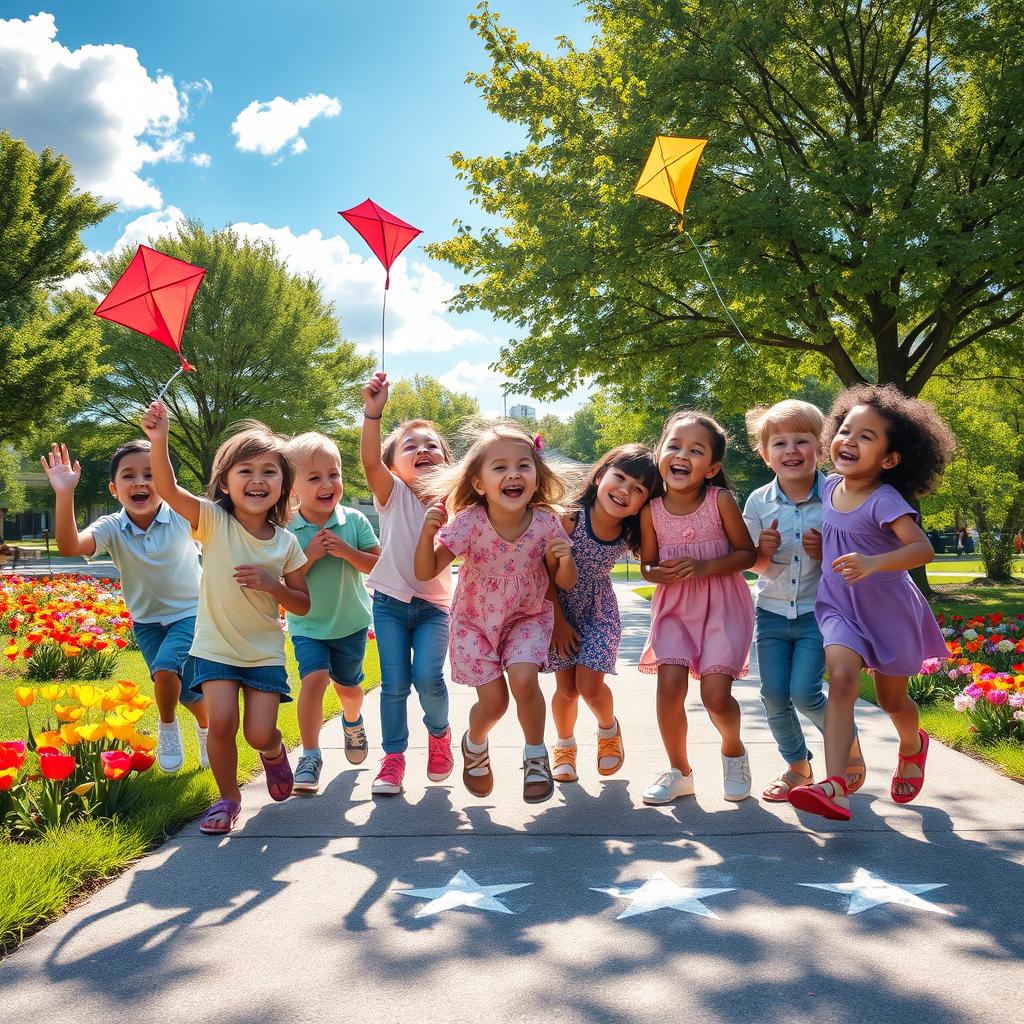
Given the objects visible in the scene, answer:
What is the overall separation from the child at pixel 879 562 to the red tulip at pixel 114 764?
9.40 feet

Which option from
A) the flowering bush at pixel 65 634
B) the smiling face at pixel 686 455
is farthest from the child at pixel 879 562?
the flowering bush at pixel 65 634

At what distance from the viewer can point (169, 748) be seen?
4.98m

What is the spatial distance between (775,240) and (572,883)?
10.9 metres

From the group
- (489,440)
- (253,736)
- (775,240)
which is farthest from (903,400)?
(775,240)

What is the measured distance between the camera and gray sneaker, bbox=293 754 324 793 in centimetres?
458

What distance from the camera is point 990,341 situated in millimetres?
15898

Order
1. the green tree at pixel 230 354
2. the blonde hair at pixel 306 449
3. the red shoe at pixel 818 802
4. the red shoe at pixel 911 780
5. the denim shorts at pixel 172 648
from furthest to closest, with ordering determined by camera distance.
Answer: the green tree at pixel 230 354 < the blonde hair at pixel 306 449 < the denim shorts at pixel 172 648 < the red shoe at pixel 911 780 < the red shoe at pixel 818 802

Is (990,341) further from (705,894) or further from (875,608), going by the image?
(705,894)

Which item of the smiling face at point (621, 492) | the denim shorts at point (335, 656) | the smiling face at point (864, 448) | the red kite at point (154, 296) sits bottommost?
the denim shorts at point (335, 656)

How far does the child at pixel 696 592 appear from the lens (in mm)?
4324

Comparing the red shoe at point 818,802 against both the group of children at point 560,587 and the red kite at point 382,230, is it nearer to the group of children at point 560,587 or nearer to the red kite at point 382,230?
the group of children at point 560,587

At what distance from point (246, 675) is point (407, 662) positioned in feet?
2.73

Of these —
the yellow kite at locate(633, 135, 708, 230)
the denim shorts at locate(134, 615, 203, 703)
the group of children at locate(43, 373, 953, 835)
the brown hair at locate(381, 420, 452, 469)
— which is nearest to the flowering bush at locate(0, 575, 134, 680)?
the denim shorts at locate(134, 615, 203, 703)

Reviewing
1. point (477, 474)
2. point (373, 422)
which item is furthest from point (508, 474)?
point (373, 422)
